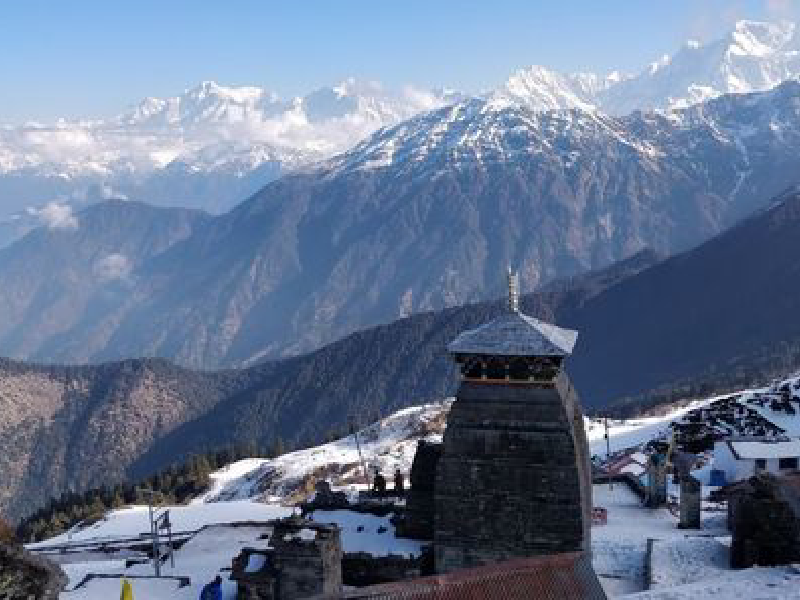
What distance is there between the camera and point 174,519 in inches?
3538

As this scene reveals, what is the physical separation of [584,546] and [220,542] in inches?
998

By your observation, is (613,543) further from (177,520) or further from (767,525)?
(177,520)

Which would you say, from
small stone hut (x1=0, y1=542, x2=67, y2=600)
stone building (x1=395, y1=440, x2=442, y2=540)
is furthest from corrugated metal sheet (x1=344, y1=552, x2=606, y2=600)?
small stone hut (x1=0, y1=542, x2=67, y2=600)

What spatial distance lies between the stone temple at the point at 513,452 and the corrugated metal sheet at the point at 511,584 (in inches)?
125

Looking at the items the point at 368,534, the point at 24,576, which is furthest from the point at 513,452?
the point at 24,576

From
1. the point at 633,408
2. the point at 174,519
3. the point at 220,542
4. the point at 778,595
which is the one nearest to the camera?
the point at 778,595

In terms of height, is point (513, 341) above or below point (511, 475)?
above

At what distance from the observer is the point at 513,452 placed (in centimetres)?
3178

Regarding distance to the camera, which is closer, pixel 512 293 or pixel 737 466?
pixel 512 293

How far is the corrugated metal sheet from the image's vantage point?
2610cm

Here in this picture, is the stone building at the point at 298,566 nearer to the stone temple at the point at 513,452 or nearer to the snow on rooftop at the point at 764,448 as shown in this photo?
the stone temple at the point at 513,452

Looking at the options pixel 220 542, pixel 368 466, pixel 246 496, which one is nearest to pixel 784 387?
pixel 368 466

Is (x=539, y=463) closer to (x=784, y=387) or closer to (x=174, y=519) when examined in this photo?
(x=174, y=519)

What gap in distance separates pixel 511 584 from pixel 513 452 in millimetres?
5760
